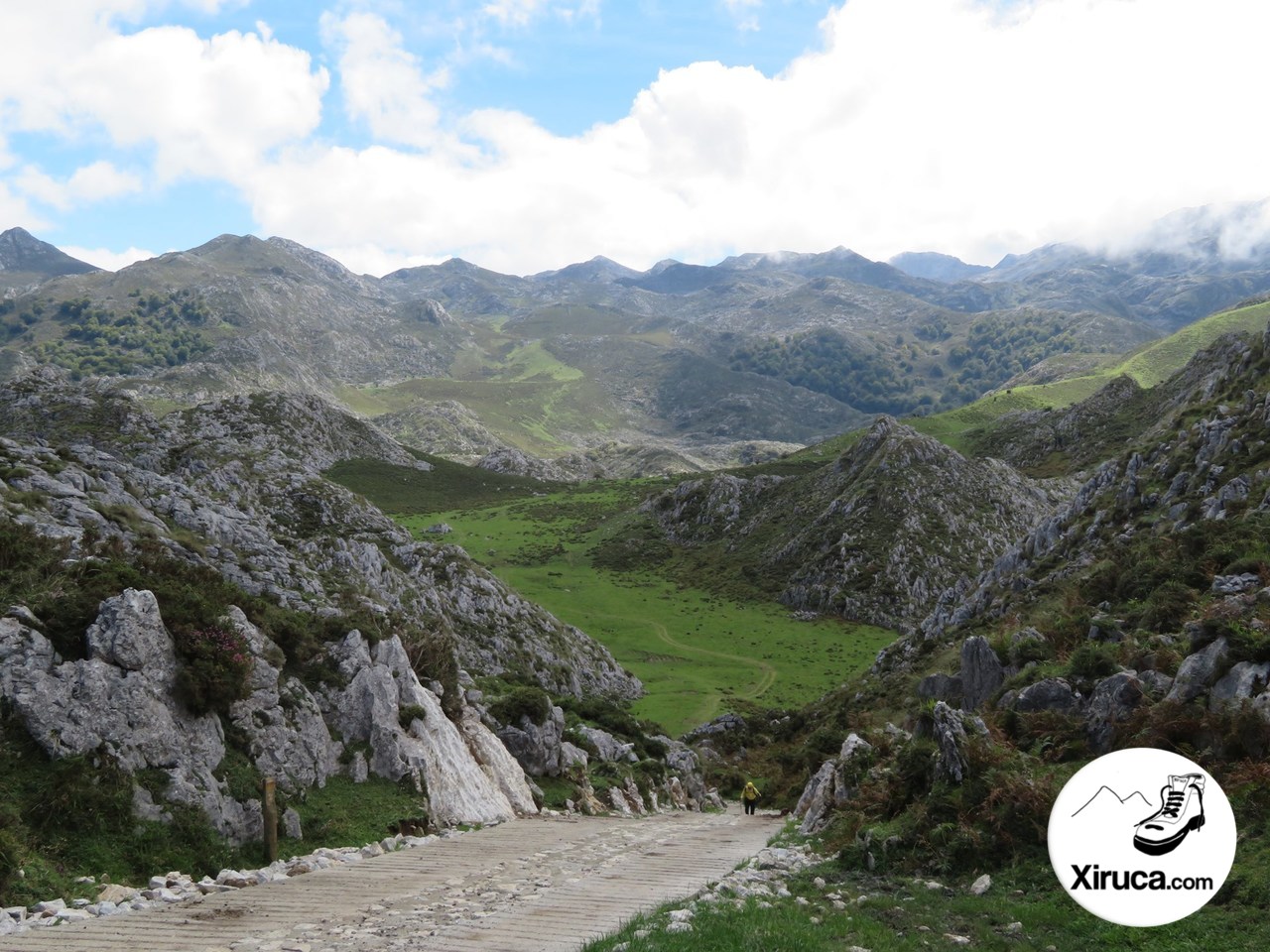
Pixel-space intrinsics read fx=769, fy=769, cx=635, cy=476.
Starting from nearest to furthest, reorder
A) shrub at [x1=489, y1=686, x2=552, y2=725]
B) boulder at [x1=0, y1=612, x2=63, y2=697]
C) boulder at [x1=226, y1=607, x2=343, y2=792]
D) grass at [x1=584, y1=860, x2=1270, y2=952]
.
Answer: grass at [x1=584, y1=860, x2=1270, y2=952], boulder at [x1=0, y1=612, x2=63, y2=697], boulder at [x1=226, y1=607, x2=343, y2=792], shrub at [x1=489, y1=686, x2=552, y2=725]

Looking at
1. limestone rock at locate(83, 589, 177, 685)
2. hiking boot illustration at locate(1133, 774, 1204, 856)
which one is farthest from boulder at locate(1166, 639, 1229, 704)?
limestone rock at locate(83, 589, 177, 685)

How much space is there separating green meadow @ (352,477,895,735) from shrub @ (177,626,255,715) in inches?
1869

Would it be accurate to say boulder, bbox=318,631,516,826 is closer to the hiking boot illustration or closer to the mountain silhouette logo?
the mountain silhouette logo

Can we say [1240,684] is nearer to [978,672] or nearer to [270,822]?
[978,672]

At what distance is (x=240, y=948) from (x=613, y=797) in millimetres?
27967

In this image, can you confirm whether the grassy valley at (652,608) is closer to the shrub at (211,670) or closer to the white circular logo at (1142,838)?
the shrub at (211,670)

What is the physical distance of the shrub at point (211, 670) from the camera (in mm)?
21219

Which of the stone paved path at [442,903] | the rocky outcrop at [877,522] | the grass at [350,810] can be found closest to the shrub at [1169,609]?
the stone paved path at [442,903]

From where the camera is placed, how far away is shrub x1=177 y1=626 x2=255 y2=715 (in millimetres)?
21219

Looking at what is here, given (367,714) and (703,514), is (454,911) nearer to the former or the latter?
(367,714)

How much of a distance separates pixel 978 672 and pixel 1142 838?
18.6 m

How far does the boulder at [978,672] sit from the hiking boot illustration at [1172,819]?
16.3 meters

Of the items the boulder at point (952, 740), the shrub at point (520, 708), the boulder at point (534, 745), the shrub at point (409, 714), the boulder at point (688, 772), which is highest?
the boulder at point (952, 740)

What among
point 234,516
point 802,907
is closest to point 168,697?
point 802,907
